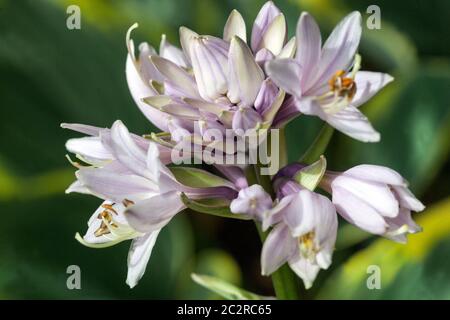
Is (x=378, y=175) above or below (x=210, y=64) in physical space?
below

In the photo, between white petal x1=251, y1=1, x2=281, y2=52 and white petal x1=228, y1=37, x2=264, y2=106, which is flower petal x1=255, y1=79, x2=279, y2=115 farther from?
white petal x1=251, y1=1, x2=281, y2=52

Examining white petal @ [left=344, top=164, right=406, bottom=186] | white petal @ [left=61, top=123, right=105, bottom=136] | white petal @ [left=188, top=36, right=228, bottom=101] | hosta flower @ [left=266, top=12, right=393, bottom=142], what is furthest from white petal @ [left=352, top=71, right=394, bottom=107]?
white petal @ [left=61, top=123, right=105, bottom=136]

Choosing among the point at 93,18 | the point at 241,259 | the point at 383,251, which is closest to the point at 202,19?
the point at 93,18

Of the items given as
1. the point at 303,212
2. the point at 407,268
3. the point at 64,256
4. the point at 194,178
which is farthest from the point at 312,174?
the point at 64,256

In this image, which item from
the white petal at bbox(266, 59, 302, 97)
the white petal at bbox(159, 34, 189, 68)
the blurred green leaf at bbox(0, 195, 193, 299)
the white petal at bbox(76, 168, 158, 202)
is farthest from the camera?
the blurred green leaf at bbox(0, 195, 193, 299)

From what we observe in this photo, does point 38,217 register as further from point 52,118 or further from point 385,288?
point 385,288

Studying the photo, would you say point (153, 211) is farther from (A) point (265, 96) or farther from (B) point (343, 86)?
(B) point (343, 86)

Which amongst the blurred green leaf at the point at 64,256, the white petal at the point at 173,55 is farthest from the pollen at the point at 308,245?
the blurred green leaf at the point at 64,256
